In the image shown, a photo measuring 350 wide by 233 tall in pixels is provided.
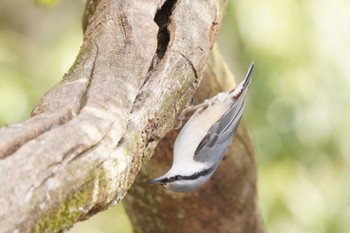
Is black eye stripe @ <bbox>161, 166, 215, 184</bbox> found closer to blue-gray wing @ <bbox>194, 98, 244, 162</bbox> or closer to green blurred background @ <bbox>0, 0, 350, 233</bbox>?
blue-gray wing @ <bbox>194, 98, 244, 162</bbox>

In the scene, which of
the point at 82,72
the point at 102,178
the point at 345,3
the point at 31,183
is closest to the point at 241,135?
the point at 345,3

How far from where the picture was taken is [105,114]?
2414 mm

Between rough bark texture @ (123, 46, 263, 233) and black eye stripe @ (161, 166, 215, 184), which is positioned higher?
black eye stripe @ (161, 166, 215, 184)

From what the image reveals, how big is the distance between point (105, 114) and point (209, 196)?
67.4 inches

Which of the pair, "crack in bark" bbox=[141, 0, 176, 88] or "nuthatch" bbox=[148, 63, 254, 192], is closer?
"crack in bark" bbox=[141, 0, 176, 88]

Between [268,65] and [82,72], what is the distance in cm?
259

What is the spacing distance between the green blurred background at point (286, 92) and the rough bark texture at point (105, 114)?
1.50 metres

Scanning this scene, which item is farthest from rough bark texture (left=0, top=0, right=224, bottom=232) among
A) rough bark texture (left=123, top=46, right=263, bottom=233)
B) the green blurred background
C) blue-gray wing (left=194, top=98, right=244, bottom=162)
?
the green blurred background

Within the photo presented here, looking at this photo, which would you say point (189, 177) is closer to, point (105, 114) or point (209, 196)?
point (209, 196)

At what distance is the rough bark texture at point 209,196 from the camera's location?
12.8ft

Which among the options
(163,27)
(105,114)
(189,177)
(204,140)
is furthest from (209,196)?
(105,114)

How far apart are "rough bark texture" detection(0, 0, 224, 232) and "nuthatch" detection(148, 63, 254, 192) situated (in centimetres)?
51

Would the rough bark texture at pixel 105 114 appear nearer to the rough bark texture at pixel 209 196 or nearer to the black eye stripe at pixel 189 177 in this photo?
the black eye stripe at pixel 189 177

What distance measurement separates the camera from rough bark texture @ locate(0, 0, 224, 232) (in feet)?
6.70
